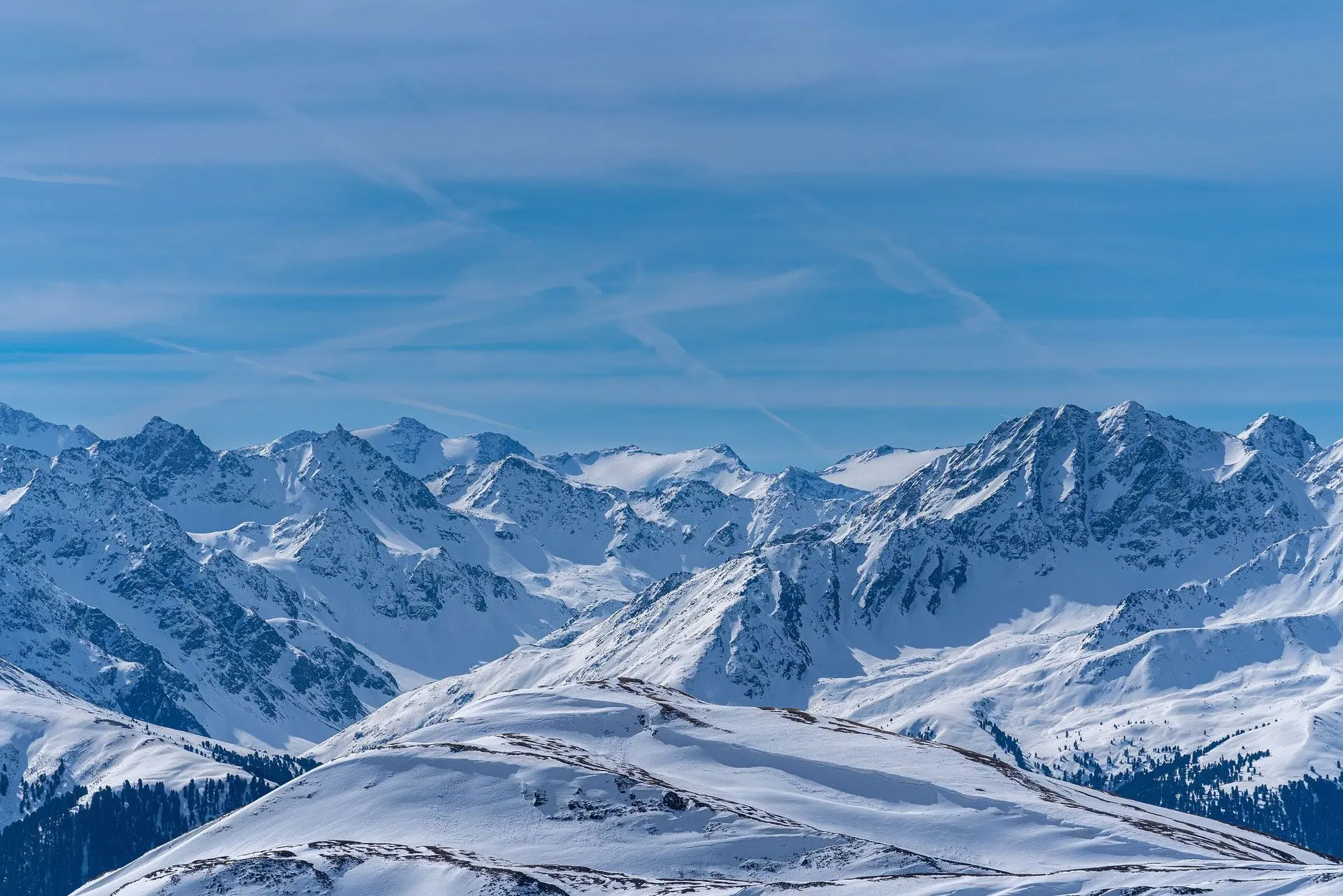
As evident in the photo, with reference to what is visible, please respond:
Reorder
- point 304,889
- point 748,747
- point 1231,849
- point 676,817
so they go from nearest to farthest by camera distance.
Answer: point 304,889 → point 676,817 → point 1231,849 → point 748,747

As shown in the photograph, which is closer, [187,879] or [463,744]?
[187,879]

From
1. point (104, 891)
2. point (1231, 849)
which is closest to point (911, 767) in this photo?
point (1231, 849)

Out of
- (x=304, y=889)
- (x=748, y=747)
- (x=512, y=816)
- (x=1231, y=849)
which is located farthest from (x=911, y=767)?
(x=304, y=889)

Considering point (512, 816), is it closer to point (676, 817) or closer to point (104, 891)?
point (676, 817)

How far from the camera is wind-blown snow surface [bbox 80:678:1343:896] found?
137500mm

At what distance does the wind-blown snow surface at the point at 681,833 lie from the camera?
451 ft

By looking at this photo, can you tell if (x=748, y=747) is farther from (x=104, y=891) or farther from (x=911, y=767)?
(x=104, y=891)

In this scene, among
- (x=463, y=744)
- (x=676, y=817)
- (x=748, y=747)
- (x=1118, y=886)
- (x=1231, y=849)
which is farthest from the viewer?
(x=748, y=747)

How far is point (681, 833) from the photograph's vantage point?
157 m

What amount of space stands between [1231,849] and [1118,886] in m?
53.5

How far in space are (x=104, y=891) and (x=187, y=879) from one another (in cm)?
2065

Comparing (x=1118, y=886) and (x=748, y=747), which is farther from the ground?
(x=748, y=747)

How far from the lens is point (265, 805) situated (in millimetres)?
172375

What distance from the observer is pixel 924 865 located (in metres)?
149
